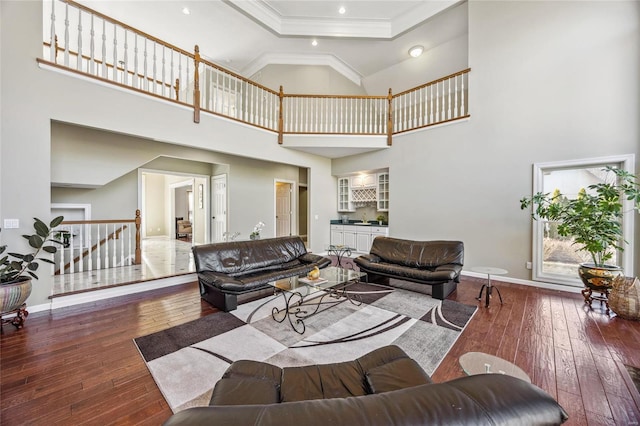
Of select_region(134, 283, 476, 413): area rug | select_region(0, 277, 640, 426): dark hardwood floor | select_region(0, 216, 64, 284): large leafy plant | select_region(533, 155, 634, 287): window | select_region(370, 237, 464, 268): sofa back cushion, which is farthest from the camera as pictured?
select_region(370, 237, 464, 268): sofa back cushion

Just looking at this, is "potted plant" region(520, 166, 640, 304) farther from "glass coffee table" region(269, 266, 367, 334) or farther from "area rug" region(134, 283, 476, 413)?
"glass coffee table" region(269, 266, 367, 334)

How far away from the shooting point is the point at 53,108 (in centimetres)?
321

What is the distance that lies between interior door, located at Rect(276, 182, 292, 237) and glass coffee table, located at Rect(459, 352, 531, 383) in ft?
23.2

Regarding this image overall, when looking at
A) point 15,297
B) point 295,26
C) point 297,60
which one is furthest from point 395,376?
point 297,60

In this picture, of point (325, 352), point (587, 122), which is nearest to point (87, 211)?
point (325, 352)

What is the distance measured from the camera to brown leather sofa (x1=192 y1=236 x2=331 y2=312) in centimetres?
324

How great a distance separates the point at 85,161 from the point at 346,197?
19.8 feet

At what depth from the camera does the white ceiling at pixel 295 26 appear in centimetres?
526

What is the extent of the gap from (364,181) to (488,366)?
246 inches

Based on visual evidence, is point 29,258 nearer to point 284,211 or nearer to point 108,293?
point 108,293

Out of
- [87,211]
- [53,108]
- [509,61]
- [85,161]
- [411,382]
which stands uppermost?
[509,61]

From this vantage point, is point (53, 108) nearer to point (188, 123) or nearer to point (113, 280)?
point (188, 123)

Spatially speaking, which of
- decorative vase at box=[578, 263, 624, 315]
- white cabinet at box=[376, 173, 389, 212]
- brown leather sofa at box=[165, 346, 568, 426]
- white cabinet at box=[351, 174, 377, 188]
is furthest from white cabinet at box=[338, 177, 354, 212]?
brown leather sofa at box=[165, 346, 568, 426]

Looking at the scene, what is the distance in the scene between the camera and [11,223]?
9.80ft
